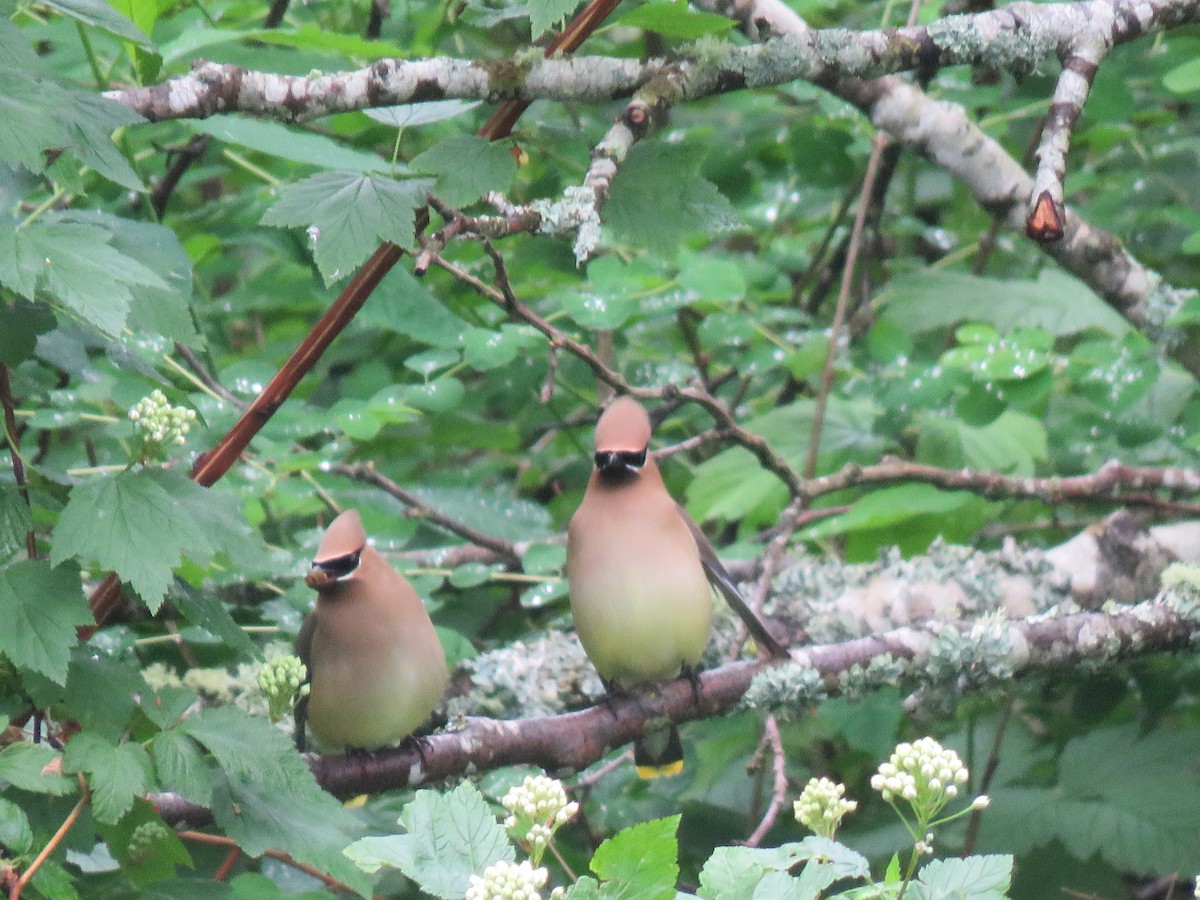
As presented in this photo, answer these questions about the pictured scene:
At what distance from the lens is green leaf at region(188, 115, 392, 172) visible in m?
2.22

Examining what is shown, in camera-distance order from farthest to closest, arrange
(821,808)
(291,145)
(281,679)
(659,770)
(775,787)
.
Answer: (659,770)
(775,787)
(291,145)
(281,679)
(821,808)

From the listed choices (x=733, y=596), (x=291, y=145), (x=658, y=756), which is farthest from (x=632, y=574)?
(x=291, y=145)

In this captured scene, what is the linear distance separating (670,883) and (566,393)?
10.2 ft

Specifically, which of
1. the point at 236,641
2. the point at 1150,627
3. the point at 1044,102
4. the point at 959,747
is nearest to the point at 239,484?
the point at 236,641

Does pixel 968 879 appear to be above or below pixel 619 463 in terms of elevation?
above

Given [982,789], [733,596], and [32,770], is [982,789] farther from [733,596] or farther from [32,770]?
[32,770]

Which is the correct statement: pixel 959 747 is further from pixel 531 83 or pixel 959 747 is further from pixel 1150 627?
pixel 531 83

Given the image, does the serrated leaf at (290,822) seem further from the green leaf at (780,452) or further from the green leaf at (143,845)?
the green leaf at (780,452)

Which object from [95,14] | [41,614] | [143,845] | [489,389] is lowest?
[489,389]

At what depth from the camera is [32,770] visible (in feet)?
5.37

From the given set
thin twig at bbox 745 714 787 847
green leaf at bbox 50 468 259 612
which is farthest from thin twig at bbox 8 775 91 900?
thin twig at bbox 745 714 787 847

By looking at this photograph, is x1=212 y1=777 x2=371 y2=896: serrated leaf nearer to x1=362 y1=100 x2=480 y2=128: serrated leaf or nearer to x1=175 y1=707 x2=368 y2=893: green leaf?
x1=175 y1=707 x2=368 y2=893: green leaf

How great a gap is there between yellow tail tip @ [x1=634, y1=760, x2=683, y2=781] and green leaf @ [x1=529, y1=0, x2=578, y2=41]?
1.96 meters

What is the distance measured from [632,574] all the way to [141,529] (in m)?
1.54
